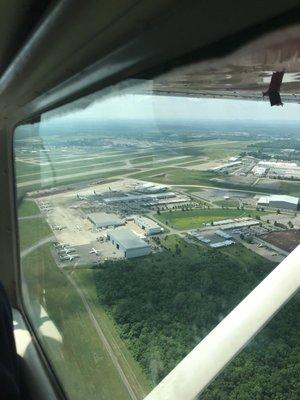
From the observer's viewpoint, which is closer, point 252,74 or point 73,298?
point 252,74

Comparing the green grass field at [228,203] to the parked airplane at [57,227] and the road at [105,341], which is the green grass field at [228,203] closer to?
the road at [105,341]

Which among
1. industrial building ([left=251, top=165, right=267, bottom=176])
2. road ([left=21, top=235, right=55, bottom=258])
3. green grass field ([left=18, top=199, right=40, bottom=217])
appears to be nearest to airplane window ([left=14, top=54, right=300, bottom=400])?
industrial building ([left=251, top=165, right=267, bottom=176])

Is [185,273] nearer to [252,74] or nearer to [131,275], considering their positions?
[131,275]

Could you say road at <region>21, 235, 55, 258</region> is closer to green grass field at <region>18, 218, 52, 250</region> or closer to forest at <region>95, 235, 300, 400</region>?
green grass field at <region>18, 218, 52, 250</region>

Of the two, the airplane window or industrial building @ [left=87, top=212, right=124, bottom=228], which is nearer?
the airplane window

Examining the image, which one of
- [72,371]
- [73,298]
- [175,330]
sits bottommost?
[72,371]

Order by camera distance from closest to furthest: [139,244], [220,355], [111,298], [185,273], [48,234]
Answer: [220,355]
[185,273]
[139,244]
[111,298]
[48,234]

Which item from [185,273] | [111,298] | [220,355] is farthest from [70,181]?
[220,355]
